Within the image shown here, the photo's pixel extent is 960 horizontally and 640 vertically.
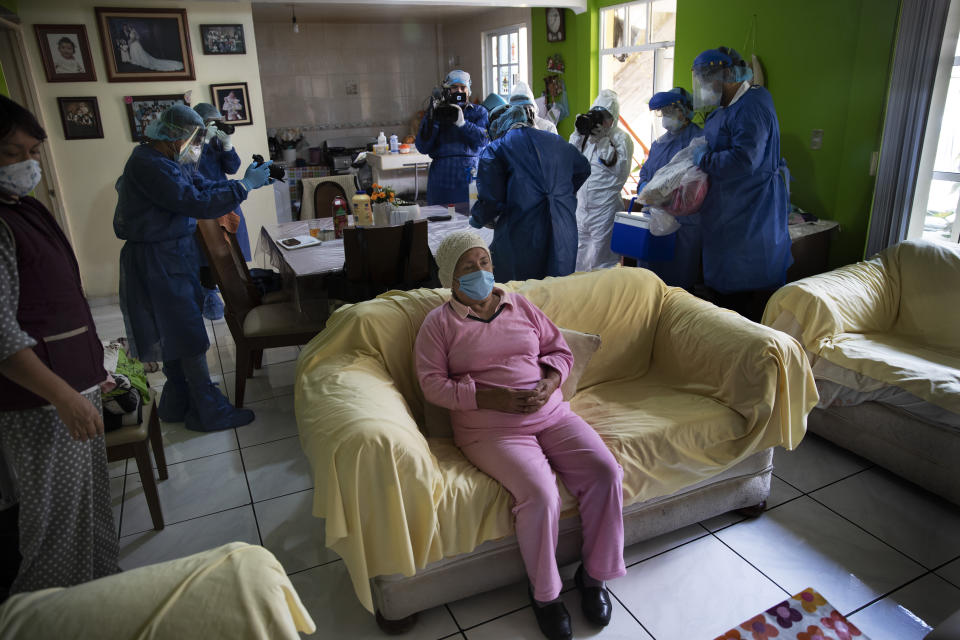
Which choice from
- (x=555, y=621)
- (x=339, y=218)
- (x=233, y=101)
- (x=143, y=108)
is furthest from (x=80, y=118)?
(x=555, y=621)

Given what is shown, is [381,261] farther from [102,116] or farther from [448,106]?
[102,116]

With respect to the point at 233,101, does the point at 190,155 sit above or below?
below

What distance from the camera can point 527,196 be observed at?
3.44 m

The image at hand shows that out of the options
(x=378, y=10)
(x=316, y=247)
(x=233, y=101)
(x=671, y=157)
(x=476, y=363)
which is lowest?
(x=476, y=363)

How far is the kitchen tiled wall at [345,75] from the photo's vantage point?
25.7ft

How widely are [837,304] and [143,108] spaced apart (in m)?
4.90

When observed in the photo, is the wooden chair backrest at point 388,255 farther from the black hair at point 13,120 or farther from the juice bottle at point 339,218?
the black hair at point 13,120

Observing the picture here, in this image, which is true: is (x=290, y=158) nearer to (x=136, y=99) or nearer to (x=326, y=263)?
(x=136, y=99)

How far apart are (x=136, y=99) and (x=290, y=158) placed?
2.91 metres

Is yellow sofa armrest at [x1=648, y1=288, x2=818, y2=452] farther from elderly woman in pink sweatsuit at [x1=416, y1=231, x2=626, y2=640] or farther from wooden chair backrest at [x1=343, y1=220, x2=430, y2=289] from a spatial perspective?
wooden chair backrest at [x1=343, y1=220, x2=430, y2=289]

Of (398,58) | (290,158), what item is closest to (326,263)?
(290,158)

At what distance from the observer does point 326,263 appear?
3.22 meters

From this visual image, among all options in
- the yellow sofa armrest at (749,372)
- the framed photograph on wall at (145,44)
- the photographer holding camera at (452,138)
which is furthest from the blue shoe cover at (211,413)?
the framed photograph on wall at (145,44)

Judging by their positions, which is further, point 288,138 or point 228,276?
point 288,138
